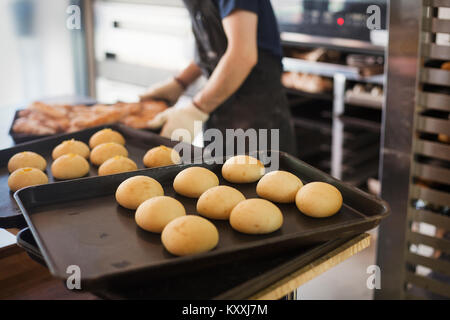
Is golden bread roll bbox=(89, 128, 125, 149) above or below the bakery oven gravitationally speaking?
below

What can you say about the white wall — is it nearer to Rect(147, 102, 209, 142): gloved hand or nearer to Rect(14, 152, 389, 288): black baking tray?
Rect(147, 102, 209, 142): gloved hand

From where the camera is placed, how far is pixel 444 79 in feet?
6.18

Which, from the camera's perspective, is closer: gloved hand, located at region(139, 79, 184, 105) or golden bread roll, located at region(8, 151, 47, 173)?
golden bread roll, located at region(8, 151, 47, 173)

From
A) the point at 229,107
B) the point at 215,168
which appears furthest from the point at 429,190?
the point at 215,168

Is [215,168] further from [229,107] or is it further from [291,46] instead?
[291,46]

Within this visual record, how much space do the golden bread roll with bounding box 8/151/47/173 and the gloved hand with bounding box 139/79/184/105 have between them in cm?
92

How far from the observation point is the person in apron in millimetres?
2004

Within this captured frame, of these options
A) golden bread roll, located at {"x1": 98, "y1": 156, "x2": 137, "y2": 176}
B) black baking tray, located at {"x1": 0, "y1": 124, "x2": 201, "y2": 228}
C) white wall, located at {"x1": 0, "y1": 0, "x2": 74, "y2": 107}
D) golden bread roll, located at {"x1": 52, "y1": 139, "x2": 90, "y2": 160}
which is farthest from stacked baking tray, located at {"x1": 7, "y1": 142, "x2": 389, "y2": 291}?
white wall, located at {"x1": 0, "y1": 0, "x2": 74, "y2": 107}

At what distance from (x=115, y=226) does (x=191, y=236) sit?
0.71 ft

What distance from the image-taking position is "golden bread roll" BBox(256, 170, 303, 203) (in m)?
1.17

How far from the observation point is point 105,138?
1.70 m

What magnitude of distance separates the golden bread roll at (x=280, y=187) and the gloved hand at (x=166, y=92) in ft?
4.17

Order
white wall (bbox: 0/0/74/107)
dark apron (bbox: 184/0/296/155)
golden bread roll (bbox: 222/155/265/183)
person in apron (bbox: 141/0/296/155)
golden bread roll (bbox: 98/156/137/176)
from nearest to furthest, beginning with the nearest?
golden bread roll (bbox: 222/155/265/183) < golden bread roll (bbox: 98/156/137/176) < person in apron (bbox: 141/0/296/155) < dark apron (bbox: 184/0/296/155) < white wall (bbox: 0/0/74/107)

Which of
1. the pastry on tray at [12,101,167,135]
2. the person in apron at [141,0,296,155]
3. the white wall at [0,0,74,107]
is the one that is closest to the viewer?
the pastry on tray at [12,101,167,135]
